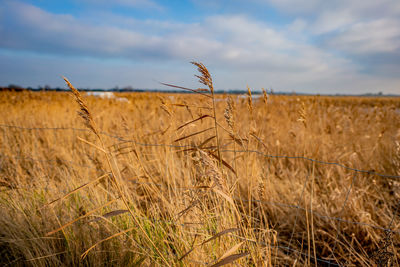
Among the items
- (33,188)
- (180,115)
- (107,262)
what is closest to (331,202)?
(107,262)

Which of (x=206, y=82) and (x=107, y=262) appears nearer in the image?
(x=206, y=82)

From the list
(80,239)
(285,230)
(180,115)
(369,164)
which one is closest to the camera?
(80,239)

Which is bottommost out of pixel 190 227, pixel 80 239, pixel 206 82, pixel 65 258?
pixel 65 258

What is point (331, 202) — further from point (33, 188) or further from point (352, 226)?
point (33, 188)

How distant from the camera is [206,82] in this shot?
88 cm

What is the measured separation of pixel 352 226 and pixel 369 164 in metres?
1.59

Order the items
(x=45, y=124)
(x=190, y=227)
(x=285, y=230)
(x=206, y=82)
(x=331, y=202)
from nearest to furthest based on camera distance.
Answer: (x=206, y=82) → (x=190, y=227) → (x=285, y=230) → (x=331, y=202) → (x=45, y=124)

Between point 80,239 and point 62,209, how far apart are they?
42 cm

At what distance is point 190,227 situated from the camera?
1355 mm

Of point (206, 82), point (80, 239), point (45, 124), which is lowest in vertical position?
point (80, 239)

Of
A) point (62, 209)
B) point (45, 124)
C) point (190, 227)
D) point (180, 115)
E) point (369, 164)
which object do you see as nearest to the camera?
point (190, 227)

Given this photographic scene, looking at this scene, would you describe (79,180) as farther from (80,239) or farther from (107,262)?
(107,262)

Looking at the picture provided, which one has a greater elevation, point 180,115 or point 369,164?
point 180,115

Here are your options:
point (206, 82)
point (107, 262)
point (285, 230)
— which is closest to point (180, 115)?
point (285, 230)
